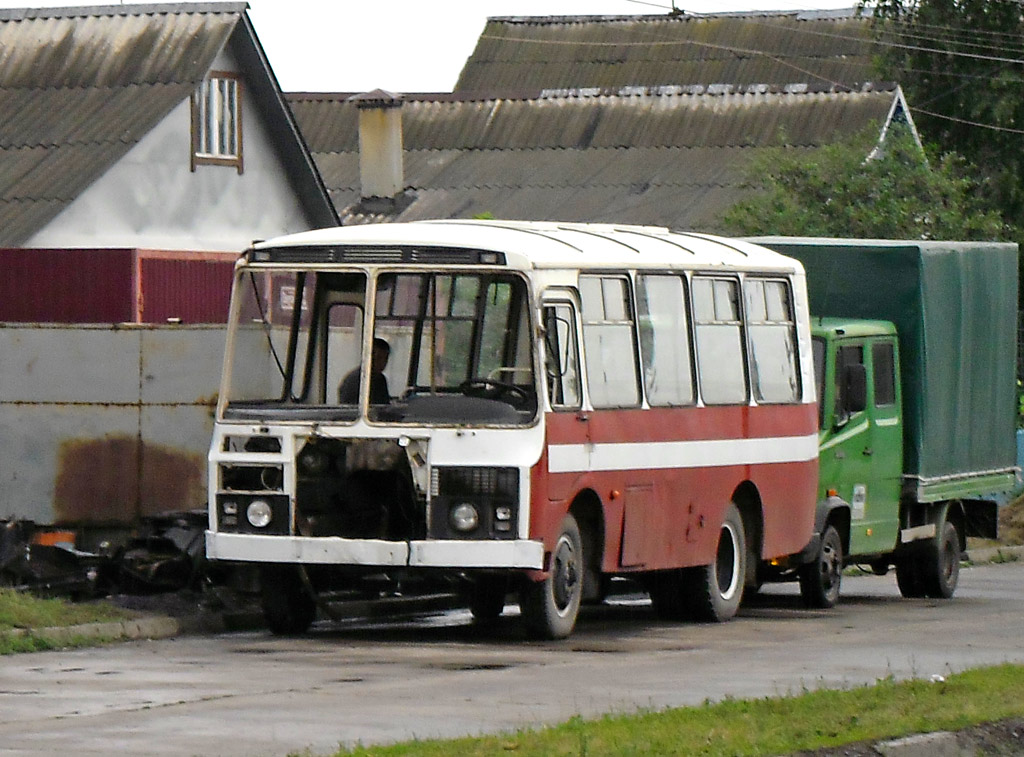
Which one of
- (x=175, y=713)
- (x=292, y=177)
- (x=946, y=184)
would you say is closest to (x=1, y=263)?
(x=292, y=177)

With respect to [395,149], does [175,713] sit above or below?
below

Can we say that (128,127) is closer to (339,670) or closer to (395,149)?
(395,149)

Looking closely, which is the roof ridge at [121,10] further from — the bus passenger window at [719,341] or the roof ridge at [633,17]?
the roof ridge at [633,17]

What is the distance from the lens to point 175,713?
12125 mm

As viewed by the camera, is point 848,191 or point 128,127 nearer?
point 128,127

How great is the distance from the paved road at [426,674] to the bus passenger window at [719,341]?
5.57 feet

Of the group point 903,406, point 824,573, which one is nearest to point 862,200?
point 903,406

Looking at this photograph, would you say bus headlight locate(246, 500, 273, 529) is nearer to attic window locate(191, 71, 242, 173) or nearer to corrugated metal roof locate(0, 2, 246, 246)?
corrugated metal roof locate(0, 2, 246, 246)

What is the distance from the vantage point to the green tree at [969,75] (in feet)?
174

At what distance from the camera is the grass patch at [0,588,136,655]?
15.7 metres

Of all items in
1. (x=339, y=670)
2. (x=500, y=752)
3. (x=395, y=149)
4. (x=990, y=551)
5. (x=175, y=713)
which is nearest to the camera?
(x=500, y=752)

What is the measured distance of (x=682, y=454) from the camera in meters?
18.1

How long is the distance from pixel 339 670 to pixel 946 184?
22883 millimetres

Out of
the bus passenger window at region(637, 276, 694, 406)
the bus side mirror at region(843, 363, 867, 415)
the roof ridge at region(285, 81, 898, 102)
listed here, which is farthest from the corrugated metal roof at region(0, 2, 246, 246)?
the roof ridge at region(285, 81, 898, 102)
